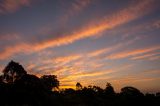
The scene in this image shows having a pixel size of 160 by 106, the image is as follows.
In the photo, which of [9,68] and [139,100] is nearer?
[139,100]

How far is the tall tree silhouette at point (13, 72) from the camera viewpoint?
55.0m

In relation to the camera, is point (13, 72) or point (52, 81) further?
point (52, 81)

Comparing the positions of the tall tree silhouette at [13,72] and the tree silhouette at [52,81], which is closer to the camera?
the tall tree silhouette at [13,72]

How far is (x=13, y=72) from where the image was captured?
56.2m

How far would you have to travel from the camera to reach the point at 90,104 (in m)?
45.0

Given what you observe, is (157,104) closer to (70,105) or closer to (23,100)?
(70,105)

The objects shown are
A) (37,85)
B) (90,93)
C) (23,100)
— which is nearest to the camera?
(23,100)

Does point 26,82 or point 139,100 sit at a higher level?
point 26,82

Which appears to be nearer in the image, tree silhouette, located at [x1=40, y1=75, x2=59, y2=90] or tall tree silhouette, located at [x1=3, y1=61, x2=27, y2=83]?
tall tree silhouette, located at [x1=3, y1=61, x2=27, y2=83]

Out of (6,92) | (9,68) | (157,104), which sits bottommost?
(157,104)

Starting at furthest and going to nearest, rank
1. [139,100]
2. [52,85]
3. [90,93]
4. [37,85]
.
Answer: [52,85], [90,93], [37,85], [139,100]

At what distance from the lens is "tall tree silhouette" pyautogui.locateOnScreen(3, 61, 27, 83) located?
2165 inches

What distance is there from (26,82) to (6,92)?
866cm

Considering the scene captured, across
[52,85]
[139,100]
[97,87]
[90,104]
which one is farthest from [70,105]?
[52,85]
